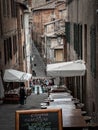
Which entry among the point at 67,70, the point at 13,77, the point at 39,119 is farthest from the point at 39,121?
the point at 13,77

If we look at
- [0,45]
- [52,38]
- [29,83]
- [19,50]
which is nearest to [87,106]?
[0,45]

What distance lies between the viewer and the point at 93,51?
49.5 feet

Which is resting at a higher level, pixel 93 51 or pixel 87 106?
pixel 93 51

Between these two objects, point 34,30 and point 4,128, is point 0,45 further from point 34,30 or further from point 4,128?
point 34,30

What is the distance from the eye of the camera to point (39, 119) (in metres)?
9.30

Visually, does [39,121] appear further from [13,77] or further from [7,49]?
[7,49]

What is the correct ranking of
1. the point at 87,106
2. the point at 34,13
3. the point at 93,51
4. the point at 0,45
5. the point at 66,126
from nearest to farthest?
the point at 66,126, the point at 93,51, the point at 87,106, the point at 0,45, the point at 34,13

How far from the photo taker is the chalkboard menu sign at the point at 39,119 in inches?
365

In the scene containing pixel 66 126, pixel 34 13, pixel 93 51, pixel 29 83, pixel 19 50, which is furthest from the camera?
pixel 34 13

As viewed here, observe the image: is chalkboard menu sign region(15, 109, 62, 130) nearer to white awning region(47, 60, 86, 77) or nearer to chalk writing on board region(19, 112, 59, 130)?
chalk writing on board region(19, 112, 59, 130)

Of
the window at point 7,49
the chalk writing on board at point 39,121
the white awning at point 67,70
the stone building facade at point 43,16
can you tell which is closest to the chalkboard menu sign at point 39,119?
the chalk writing on board at point 39,121

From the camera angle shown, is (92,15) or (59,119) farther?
(92,15)

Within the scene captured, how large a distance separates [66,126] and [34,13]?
55725 mm

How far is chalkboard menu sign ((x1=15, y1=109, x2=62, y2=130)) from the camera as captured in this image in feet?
30.4
